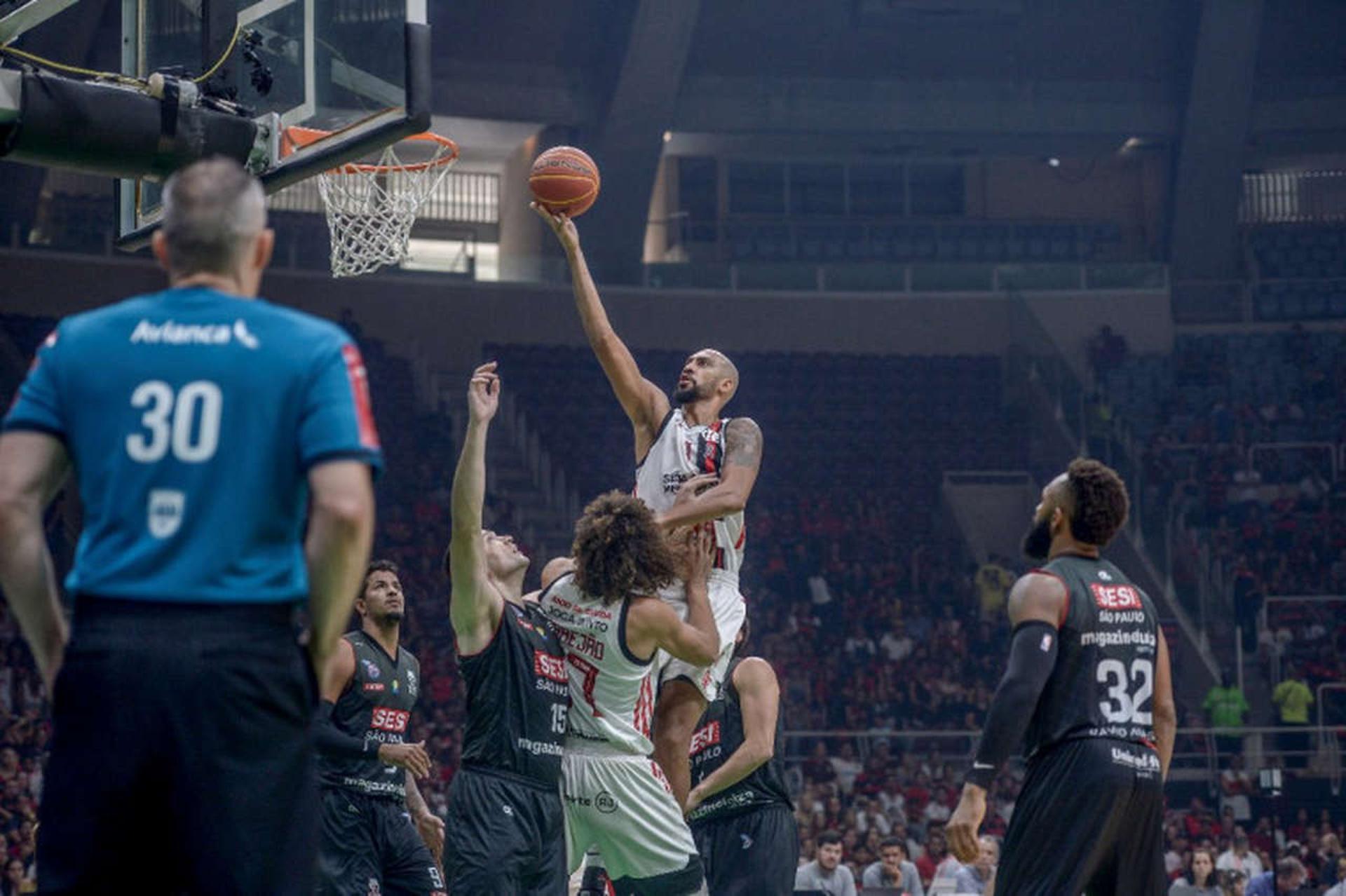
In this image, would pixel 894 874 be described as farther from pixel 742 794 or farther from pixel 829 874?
pixel 742 794

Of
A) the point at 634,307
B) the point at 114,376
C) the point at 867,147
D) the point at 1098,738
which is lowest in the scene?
the point at 1098,738

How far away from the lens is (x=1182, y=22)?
2853cm

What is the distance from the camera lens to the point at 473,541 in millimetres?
6379

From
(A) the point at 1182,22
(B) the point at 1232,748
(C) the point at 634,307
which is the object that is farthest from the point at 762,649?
(A) the point at 1182,22

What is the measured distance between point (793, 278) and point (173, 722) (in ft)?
83.6

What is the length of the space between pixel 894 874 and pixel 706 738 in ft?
22.0

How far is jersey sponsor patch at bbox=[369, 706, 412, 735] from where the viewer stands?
28.7 ft

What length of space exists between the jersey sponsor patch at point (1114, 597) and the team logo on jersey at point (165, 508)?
3.35m

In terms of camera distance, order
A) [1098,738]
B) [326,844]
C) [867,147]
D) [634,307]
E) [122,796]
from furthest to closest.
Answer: [867,147] → [634,307] → [326,844] → [1098,738] → [122,796]

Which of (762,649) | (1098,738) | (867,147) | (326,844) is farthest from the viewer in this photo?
(867,147)

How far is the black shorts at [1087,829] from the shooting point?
564cm

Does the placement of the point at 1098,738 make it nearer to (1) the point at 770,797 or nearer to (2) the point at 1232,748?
(1) the point at 770,797

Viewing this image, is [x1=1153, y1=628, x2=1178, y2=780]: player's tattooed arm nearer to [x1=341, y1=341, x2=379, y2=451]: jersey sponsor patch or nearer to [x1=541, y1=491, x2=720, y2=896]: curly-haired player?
[x1=541, y1=491, x2=720, y2=896]: curly-haired player

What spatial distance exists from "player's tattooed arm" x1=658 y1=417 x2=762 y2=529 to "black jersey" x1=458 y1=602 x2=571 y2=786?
0.80 meters
